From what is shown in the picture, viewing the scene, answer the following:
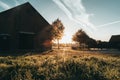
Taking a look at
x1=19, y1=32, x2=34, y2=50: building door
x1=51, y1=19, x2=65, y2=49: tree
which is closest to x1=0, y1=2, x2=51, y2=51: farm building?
x1=19, y1=32, x2=34, y2=50: building door

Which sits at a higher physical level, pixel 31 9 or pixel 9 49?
pixel 31 9

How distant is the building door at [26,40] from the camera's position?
28264mm

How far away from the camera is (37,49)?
97.9 ft

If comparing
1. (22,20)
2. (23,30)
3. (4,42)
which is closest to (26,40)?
(23,30)

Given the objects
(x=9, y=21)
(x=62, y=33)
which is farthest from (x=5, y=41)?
(x=62, y=33)

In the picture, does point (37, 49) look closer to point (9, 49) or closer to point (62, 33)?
point (9, 49)

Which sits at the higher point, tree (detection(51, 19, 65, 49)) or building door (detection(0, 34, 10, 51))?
tree (detection(51, 19, 65, 49))

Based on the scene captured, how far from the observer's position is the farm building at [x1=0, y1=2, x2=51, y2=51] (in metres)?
27.2

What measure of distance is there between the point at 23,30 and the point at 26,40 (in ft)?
6.56

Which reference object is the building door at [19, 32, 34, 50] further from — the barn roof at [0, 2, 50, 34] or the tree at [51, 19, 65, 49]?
the tree at [51, 19, 65, 49]

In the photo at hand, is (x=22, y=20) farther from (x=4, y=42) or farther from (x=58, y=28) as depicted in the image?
(x=58, y=28)

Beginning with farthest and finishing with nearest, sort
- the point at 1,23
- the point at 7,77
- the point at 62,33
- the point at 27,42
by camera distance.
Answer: the point at 62,33 < the point at 27,42 < the point at 1,23 < the point at 7,77

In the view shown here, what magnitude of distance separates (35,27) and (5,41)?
5904 millimetres

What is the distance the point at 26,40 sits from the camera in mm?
29156
